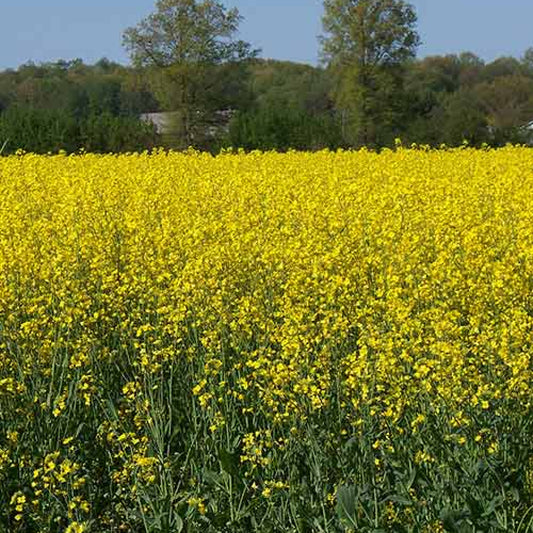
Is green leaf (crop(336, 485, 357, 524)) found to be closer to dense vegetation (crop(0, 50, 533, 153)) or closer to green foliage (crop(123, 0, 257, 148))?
dense vegetation (crop(0, 50, 533, 153))

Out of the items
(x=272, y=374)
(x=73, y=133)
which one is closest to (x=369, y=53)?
(x=73, y=133)

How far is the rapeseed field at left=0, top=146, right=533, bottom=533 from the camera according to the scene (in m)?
4.07

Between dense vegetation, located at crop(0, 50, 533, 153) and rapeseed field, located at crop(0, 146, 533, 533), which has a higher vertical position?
dense vegetation, located at crop(0, 50, 533, 153)

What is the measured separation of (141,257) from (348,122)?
106 ft

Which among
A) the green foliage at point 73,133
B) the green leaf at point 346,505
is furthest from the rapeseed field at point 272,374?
the green foliage at point 73,133

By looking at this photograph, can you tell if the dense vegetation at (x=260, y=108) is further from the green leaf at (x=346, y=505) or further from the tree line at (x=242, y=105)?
the green leaf at (x=346, y=505)

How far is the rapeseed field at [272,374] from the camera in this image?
13.4 feet

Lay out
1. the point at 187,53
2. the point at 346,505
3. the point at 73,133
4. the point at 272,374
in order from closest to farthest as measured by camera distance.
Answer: the point at 346,505
the point at 272,374
the point at 73,133
the point at 187,53

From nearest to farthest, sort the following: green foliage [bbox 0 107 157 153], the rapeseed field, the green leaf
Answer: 1. the green leaf
2. the rapeseed field
3. green foliage [bbox 0 107 157 153]

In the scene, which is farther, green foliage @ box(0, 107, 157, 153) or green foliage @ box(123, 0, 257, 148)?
green foliage @ box(123, 0, 257, 148)

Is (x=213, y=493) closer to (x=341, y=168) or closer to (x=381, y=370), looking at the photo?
(x=381, y=370)

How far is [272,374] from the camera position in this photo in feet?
14.1

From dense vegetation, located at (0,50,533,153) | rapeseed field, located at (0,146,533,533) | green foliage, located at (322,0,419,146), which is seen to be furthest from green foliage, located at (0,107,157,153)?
rapeseed field, located at (0,146,533,533)

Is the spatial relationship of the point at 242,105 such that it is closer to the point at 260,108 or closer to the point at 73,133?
the point at 260,108
